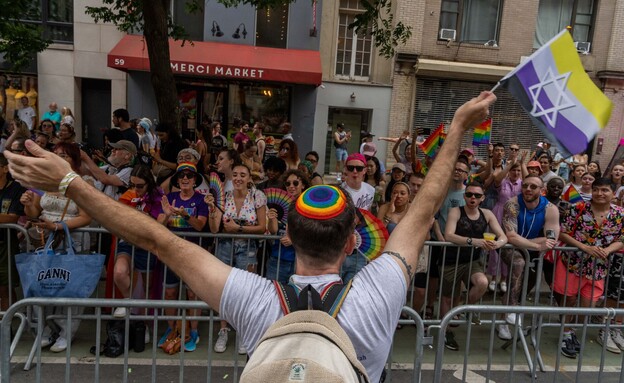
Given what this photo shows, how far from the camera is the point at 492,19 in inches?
673

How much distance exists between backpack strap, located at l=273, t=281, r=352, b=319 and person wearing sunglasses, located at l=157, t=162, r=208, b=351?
3.64 metres

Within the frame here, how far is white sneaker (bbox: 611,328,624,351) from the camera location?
5644mm

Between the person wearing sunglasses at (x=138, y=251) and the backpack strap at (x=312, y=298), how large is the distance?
3.65 meters

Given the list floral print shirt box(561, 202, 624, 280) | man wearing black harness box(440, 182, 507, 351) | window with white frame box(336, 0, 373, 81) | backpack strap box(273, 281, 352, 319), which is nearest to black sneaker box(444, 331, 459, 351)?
man wearing black harness box(440, 182, 507, 351)

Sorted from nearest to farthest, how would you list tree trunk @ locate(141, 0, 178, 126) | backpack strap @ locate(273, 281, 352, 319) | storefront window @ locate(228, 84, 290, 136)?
backpack strap @ locate(273, 281, 352, 319) < tree trunk @ locate(141, 0, 178, 126) < storefront window @ locate(228, 84, 290, 136)

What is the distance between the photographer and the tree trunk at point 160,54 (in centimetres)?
799

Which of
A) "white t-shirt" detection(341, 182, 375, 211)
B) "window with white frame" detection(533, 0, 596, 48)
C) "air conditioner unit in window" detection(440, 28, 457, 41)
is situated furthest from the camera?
"window with white frame" detection(533, 0, 596, 48)

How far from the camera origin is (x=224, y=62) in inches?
574

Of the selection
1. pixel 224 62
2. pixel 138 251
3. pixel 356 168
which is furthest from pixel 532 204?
pixel 224 62

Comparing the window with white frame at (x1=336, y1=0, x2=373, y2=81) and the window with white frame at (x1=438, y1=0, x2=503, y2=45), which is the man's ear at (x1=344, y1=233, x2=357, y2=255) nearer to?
the window with white frame at (x1=336, y1=0, x2=373, y2=81)

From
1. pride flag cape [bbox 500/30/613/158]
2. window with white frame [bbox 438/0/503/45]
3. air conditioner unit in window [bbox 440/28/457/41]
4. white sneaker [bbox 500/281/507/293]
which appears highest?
window with white frame [bbox 438/0/503/45]

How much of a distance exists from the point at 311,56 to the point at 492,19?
22.0 feet

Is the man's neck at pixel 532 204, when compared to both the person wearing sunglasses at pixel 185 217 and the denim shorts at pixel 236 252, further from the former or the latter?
the person wearing sunglasses at pixel 185 217

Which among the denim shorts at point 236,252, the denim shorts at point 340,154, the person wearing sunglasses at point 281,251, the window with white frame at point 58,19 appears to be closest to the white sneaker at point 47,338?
the denim shorts at point 236,252
